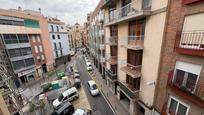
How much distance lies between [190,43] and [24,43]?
2943 cm

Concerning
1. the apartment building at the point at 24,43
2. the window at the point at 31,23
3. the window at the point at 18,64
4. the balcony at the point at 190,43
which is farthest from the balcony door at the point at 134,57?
the window at the point at 31,23

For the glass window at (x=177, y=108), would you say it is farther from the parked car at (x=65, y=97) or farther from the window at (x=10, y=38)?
the window at (x=10, y=38)

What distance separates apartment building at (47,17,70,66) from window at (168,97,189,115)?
112 ft

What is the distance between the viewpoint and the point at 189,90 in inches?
230

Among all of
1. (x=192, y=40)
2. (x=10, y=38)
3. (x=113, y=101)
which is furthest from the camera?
(x=10, y=38)

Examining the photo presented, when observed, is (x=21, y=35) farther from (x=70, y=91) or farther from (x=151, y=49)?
(x=151, y=49)

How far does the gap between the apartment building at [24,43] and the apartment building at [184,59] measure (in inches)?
1004

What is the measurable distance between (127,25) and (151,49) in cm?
418

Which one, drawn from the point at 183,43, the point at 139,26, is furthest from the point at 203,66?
the point at 139,26

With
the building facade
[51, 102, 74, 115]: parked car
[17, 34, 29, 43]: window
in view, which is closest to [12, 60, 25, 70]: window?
[17, 34, 29, 43]: window

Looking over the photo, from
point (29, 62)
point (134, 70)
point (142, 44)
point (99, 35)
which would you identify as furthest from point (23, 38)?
point (142, 44)

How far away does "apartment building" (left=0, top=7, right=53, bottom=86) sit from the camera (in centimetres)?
2047

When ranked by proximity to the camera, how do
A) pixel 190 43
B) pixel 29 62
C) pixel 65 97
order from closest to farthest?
pixel 190 43
pixel 65 97
pixel 29 62

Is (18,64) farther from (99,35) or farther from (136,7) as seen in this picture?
(136,7)
